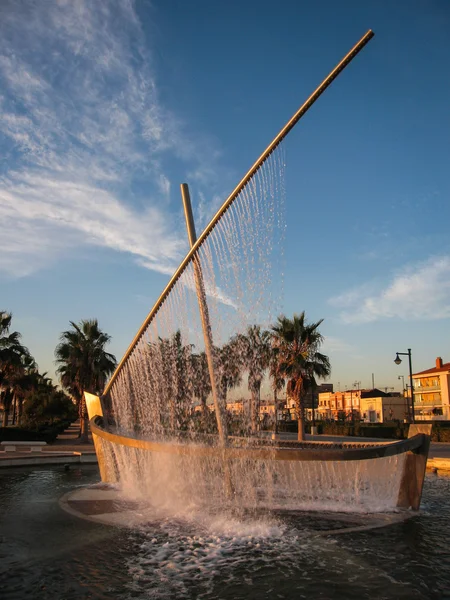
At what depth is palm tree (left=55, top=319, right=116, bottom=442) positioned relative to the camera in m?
31.4

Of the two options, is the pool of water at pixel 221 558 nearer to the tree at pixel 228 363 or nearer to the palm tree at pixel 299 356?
the tree at pixel 228 363

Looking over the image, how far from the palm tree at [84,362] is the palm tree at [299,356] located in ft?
36.9

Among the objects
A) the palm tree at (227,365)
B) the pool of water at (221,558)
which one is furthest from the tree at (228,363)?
the pool of water at (221,558)

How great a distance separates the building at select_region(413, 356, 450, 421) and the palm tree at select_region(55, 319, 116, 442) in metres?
51.0

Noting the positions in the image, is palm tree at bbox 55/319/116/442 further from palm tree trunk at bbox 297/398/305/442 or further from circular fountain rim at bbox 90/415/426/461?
circular fountain rim at bbox 90/415/426/461

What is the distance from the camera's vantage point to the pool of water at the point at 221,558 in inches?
207

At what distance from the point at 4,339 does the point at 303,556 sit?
30.1 meters

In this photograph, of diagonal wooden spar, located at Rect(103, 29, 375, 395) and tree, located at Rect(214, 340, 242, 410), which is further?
tree, located at Rect(214, 340, 242, 410)

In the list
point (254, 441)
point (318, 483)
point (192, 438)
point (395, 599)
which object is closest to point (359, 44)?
point (395, 599)

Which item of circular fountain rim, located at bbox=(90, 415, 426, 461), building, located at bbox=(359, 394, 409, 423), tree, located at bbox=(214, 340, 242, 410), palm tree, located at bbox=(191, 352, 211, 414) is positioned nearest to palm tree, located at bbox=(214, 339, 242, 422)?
tree, located at bbox=(214, 340, 242, 410)

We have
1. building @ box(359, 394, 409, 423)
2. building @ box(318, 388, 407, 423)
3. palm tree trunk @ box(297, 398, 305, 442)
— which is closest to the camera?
palm tree trunk @ box(297, 398, 305, 442)

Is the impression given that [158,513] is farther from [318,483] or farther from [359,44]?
[359,44]

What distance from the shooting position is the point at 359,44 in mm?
6676

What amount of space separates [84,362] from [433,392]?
59.7m
